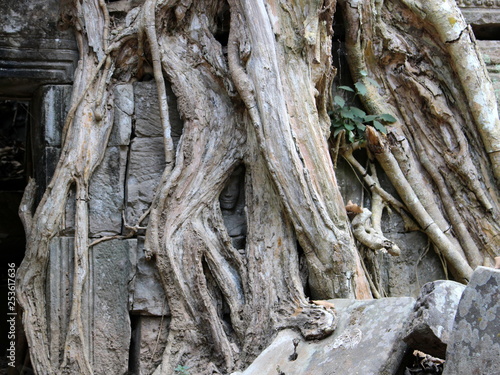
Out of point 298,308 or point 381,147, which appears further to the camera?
point 381,147

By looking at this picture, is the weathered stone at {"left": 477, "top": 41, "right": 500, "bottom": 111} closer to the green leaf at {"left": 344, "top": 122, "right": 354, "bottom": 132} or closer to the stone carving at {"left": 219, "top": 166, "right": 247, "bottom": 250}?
the green leaf at {"left": 344, "top": 122, "right": 354, "bottom": 132}

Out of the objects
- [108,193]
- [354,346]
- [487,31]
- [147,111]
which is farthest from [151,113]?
[487,31]

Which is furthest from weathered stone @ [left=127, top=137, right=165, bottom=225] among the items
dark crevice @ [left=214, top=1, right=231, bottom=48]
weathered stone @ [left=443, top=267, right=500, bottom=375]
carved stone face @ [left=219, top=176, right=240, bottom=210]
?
weathered stone @ [left=443, top=267, right=500, bottom=375]

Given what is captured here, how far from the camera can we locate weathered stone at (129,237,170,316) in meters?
3.09

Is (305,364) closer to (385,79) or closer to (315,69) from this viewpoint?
(315,69)

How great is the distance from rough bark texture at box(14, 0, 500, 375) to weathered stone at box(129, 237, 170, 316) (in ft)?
0.27

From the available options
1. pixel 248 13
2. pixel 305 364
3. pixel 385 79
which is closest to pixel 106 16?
pixel 248 13

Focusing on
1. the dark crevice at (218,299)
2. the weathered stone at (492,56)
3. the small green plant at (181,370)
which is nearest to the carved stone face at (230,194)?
the dark crevice at (218,299)

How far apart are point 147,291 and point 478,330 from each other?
5.90 feet

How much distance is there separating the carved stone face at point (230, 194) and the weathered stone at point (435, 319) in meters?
1.38

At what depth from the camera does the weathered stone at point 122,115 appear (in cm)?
329

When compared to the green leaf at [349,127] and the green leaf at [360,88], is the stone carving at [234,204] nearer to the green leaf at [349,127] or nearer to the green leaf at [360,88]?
the green leaf at [349,127]

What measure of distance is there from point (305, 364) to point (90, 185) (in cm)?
147

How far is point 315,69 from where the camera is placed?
3297mm
